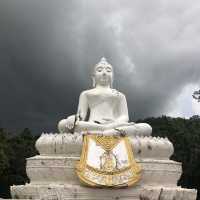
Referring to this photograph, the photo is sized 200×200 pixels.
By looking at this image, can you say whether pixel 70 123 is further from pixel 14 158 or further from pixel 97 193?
pixel 14 158

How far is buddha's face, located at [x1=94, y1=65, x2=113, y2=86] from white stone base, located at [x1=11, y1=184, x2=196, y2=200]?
4.15 meters

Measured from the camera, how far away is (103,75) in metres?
18.8

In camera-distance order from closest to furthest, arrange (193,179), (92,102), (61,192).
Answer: (61,192)
(92,102)
(193,179)

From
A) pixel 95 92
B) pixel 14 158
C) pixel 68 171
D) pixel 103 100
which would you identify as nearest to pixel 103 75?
pixel 95 92

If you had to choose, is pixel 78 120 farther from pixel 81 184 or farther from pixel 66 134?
pixel 81 184

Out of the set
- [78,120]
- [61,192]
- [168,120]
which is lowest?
[61,192]

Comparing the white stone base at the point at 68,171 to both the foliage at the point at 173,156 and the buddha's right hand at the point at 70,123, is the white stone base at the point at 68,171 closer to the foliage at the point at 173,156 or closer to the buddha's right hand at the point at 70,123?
the buddha's right hand at the point at 70,123

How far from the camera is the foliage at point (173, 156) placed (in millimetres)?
36750

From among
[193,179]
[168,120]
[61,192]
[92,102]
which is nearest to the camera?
[61,192]

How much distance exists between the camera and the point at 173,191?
15625mm

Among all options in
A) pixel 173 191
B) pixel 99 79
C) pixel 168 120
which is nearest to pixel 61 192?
pixel 173 191

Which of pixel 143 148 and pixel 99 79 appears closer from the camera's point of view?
pixel 143 148

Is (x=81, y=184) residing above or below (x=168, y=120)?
below

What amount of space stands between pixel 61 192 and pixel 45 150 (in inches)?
58.4
